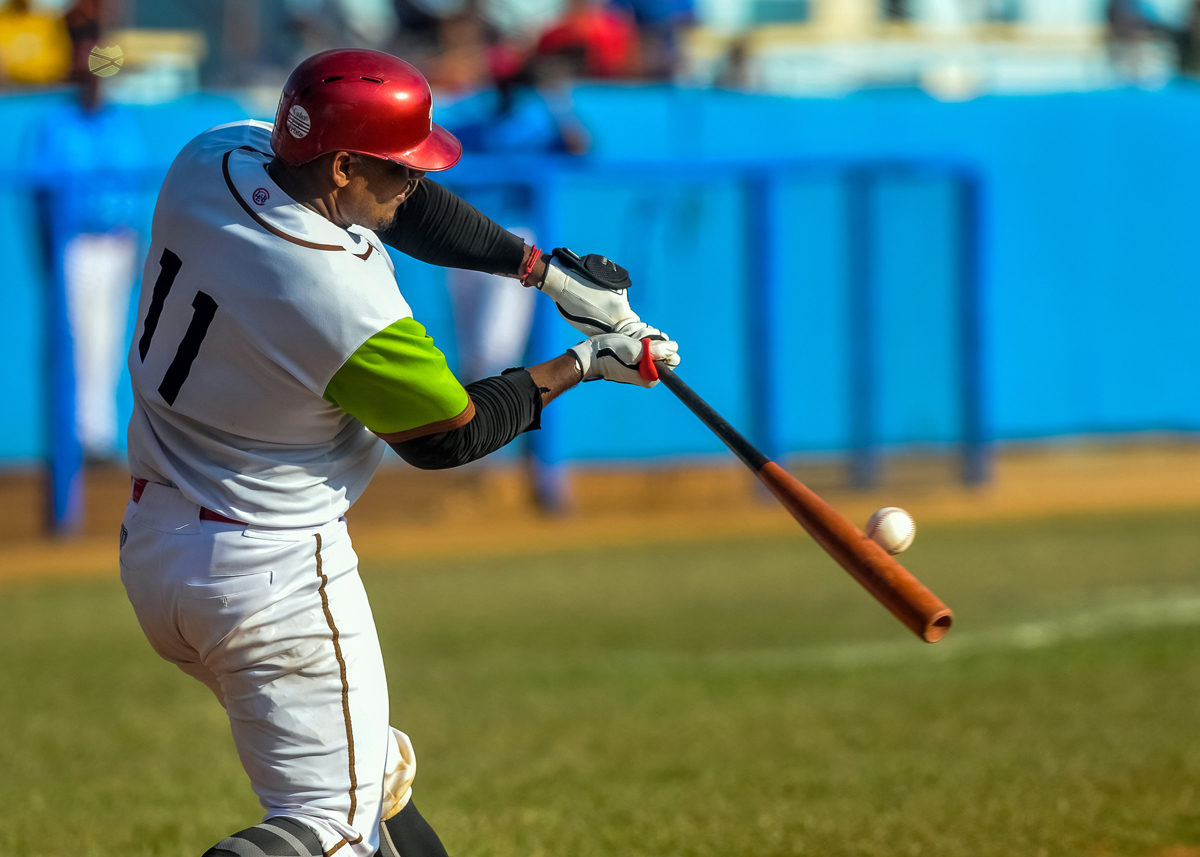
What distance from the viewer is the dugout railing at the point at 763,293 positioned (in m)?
9.30

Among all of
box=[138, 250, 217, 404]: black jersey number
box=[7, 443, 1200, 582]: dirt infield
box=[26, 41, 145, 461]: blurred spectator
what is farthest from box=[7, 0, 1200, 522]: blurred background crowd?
box=[138, 250, 217, 404]: black jersey number

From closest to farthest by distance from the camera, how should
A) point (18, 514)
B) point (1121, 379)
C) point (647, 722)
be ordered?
point (647, 722)
point (18, 514)
point (1121, 379)

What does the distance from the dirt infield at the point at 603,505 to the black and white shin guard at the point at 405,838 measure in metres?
5.60

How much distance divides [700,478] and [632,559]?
2.09m

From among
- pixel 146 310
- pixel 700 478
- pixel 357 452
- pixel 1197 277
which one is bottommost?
pixel 700 478

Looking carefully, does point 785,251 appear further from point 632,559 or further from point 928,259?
point 632,559

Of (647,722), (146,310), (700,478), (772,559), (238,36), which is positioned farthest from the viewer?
(238,36)

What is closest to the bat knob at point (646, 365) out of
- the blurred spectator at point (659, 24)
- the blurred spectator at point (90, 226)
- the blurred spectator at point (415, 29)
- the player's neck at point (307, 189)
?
the player's neck at point (307, 189)

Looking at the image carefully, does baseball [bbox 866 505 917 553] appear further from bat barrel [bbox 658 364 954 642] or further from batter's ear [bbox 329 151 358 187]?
batter's ear [bbox 329 151 358 187]

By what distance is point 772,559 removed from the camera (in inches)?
339

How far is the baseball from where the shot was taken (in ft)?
10.1

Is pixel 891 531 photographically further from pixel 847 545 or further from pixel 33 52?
pixel 33 52

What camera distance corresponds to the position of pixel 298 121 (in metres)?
2.79

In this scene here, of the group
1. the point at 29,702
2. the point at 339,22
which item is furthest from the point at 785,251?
the point at 29,702
